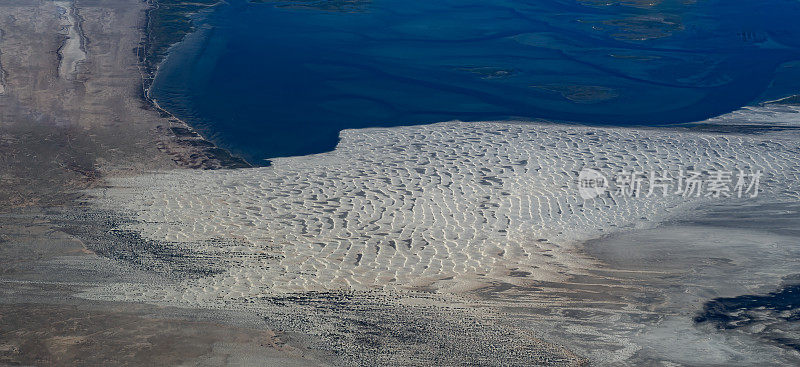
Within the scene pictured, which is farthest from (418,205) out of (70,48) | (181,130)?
(70,48)

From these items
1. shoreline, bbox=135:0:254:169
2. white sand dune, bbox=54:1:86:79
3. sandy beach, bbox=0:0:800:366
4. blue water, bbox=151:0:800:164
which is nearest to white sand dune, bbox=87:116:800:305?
sandy beach, bbox=0:0:800:366

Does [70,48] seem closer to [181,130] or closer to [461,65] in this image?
[181,130]

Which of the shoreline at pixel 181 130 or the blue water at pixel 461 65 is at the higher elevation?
the blue water at pixel 461 65

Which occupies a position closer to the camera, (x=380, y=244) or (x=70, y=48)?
(x=380, y=244)

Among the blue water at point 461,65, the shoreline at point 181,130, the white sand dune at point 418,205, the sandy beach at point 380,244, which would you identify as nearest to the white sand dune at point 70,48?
the sandy beach at point 380,244

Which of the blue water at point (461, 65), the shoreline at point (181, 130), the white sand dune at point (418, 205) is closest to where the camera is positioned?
the white sand dune at point (418, 205)

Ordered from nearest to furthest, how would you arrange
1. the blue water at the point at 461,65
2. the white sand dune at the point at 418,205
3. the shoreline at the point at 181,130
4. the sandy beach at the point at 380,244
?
the sandy beach at the point at 380,244 < the white sand dune at the point at 418,205 < the shoreline at the point at 181,130 < the blue water at the point at 461,65

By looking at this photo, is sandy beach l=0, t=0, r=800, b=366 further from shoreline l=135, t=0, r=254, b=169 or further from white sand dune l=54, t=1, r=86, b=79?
white sand dune l=54, t=1, r=86, b=79

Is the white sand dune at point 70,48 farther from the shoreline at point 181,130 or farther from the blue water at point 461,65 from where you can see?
the blue water at point 461,65
